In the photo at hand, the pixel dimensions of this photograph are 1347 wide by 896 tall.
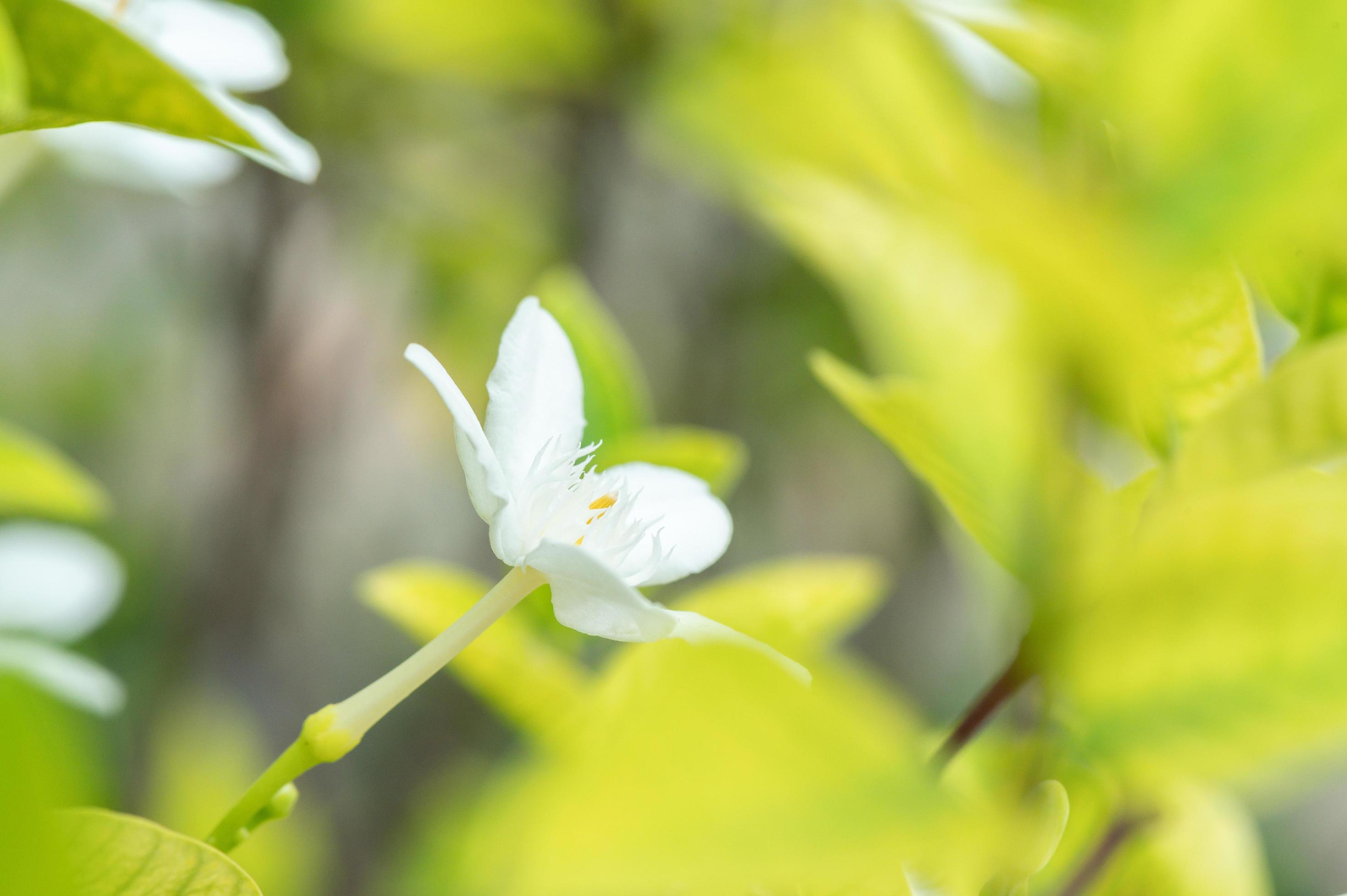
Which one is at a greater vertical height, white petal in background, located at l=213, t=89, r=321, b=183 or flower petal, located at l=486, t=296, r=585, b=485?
white petal in background, located at l=213, t=89, r=321, b=183

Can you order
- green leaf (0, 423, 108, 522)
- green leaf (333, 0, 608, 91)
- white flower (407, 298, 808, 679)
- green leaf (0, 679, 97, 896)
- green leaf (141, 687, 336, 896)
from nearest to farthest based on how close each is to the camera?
green leaf (0, 679, 97, 896) < white flower (407, 298, 808, 679) < green leaf (0, 423, 108, 522) < green leaf (141, 687, 336, 896) < green leaf (333, 0, 608, 91)

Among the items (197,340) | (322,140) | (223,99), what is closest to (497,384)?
(223,99)

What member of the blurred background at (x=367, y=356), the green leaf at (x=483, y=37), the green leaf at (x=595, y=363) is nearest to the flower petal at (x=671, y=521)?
Answer: the green leaf at (x=595, y=363)

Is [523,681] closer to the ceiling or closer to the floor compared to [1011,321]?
closer to the floor

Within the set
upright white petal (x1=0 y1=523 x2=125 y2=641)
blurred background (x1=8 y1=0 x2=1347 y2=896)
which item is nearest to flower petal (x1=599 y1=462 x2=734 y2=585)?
upright white petal (x1=0 y1=523 x2=125 y2=641)

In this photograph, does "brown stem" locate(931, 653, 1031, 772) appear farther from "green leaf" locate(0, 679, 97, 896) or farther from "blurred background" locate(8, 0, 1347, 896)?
"blurred background" locate(8, 0, 1347, 896)

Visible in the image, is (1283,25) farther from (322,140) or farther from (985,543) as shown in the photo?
(322,140)
